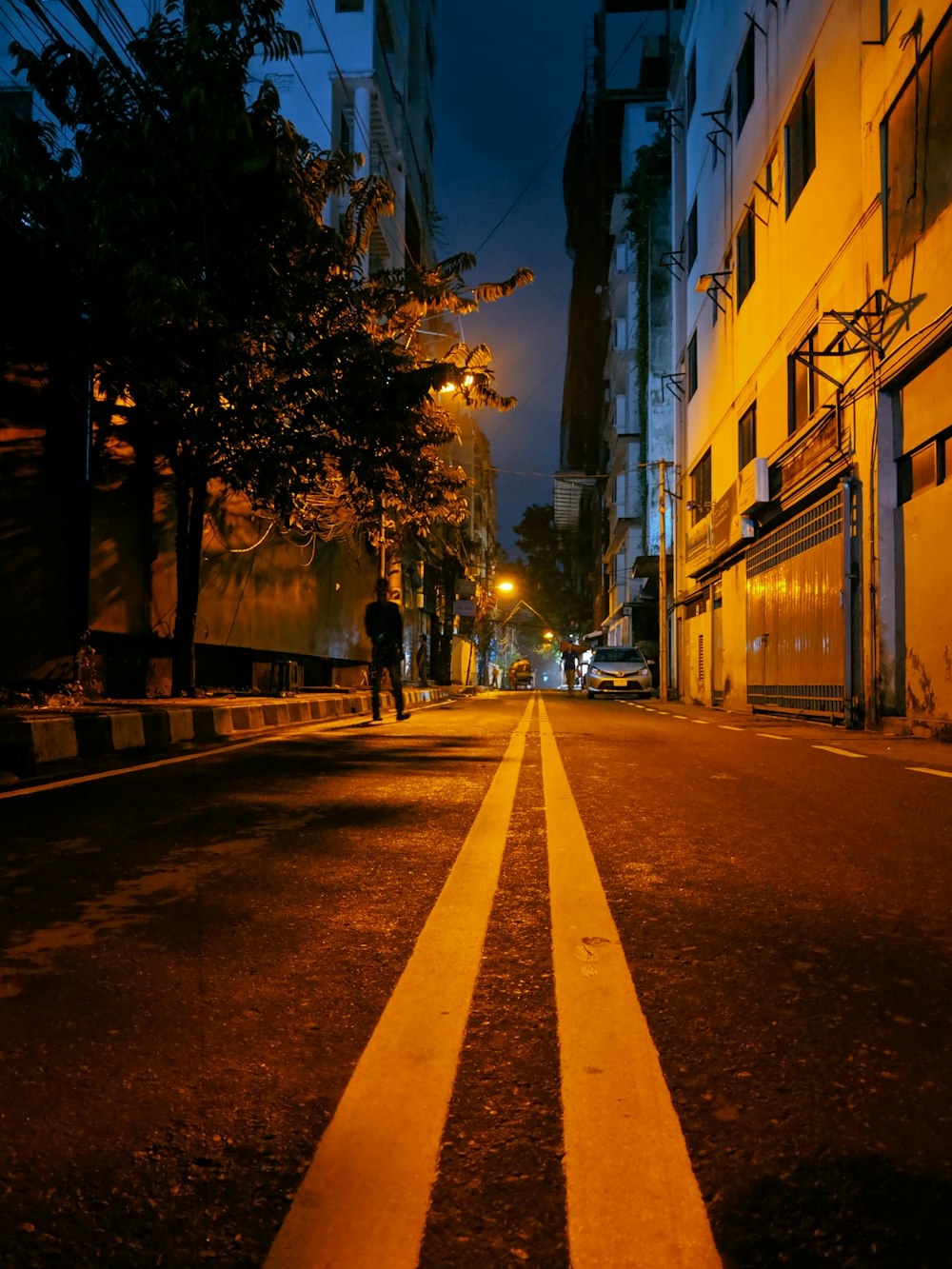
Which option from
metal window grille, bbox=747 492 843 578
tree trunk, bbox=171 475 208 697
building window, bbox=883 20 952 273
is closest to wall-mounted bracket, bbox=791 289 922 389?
building window, bbox=883 20 952 273

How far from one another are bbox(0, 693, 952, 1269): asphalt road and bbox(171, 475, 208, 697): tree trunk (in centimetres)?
782

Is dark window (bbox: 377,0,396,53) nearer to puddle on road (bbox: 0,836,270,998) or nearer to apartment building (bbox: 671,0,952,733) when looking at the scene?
apartment building (bbox: 671,0,952,733)

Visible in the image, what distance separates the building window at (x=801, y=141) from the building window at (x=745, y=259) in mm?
2826

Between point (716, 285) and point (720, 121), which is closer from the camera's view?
point (716, 285)

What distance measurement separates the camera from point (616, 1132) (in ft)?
5.21

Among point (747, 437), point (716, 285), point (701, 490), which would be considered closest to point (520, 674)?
point (701, 490)

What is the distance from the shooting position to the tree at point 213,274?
29.3 feet

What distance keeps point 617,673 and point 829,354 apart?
15468 mm

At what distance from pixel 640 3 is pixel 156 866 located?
200 feet

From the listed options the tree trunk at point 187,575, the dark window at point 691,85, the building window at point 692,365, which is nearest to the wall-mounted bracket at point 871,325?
the tree trunk at point 187,575

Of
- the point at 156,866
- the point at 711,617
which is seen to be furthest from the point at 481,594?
the point at 156,866

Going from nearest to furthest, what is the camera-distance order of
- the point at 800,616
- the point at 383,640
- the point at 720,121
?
the point at 383,640
the point at 800,616
the point at 720,121

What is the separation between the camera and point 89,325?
1023 cm

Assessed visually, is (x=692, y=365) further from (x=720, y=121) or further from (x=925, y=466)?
(x=925, y=466)
